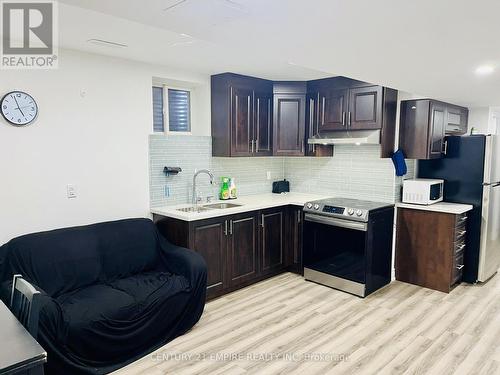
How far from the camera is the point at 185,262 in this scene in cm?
313

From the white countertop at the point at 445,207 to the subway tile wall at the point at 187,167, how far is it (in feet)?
6.09

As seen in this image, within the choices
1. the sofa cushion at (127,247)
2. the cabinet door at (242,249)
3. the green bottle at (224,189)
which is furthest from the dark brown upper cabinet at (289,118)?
the sofa cushion at (127,247)

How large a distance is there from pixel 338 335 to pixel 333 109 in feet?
8.16

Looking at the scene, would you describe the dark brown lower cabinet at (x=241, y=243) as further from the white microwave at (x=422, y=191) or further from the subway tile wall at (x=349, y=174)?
the white microwave at (x=422, y=191)

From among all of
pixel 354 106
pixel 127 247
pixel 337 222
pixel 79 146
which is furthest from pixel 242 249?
pixel 354 106

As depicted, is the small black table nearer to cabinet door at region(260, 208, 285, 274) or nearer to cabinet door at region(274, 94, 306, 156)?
cabinet door at region(260, 208, 285, 274)

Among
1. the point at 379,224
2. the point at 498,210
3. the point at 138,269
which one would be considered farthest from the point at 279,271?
the point at 498,210

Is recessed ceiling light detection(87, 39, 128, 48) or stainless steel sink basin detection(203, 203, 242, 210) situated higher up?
recessed ceiling light detection(87, 39, 128, 48)

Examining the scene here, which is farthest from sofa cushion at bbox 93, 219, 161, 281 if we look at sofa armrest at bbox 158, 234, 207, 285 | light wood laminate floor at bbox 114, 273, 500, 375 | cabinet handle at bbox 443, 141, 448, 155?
cabinet handle at bbox 443, 141, 448, 155

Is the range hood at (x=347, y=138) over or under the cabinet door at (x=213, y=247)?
over

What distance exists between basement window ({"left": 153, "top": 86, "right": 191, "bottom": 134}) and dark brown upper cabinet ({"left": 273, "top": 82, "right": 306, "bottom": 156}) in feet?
3.54

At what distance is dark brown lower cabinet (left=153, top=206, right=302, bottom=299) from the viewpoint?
3527 millimetres

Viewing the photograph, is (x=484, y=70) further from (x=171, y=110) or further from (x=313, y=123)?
(x=171, y=110)

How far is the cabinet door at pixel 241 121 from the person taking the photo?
411cm
